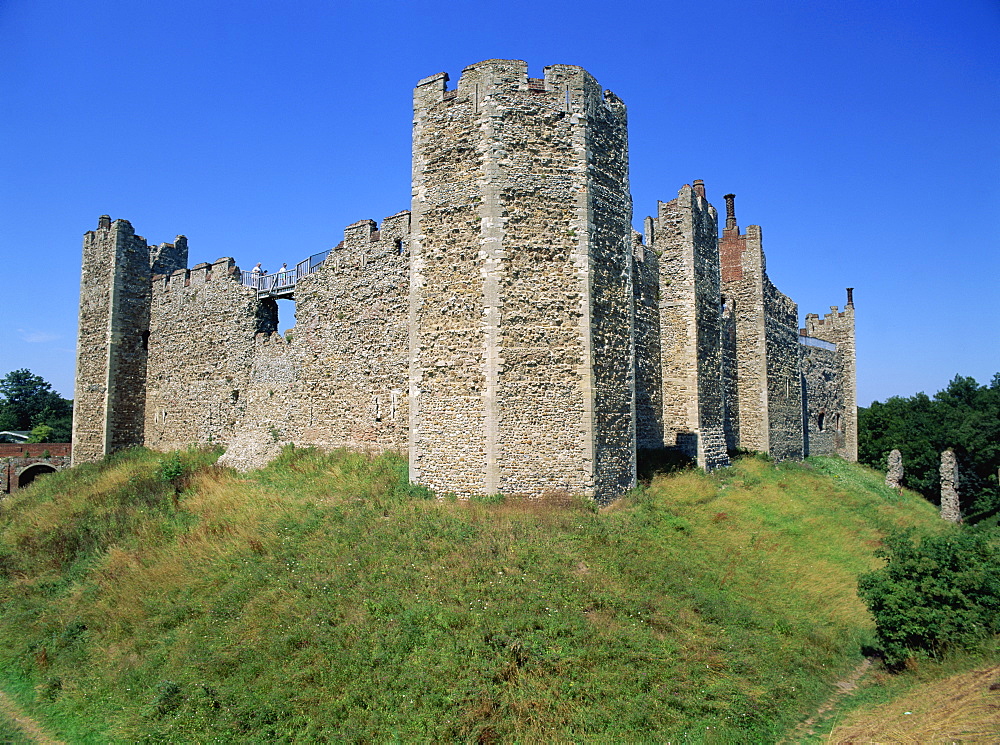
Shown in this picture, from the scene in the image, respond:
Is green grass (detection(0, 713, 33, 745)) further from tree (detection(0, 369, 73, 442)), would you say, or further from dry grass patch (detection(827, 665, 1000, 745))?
tree (detection(0, 369, 73, 442))

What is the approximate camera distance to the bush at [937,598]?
940 centimetres

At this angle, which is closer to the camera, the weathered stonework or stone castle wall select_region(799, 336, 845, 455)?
the weathered stonework

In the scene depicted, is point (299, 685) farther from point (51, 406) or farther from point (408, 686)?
point (51, 406)

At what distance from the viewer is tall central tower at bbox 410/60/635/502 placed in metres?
12.7

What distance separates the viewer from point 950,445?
35438 millimetres

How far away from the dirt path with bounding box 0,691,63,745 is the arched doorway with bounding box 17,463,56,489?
21079 millimetres

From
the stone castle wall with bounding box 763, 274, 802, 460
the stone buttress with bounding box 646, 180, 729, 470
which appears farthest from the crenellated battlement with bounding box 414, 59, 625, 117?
the stone castle wall with bounding box 763, 274, 802, 460

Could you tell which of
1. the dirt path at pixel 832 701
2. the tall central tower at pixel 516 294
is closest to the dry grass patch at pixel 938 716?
the dirt path at pixel 832 701

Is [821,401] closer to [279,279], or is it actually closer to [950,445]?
[950,445]

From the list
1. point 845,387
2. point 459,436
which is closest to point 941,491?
point 845,387

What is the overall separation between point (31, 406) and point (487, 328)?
6393 cm

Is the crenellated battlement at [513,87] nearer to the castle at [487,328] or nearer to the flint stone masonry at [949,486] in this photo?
the castle at [487,328]

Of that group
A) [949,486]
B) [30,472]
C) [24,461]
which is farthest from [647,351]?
[30,472]

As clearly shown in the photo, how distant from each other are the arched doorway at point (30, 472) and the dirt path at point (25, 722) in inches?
830
